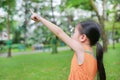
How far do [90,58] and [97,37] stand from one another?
0.20 metres

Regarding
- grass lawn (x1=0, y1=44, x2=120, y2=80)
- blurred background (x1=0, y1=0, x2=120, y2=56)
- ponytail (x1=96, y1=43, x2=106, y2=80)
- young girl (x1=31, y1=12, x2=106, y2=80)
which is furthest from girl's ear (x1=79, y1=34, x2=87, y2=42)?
blurred background (x1=0, y1=0, x2=120, y2=56)

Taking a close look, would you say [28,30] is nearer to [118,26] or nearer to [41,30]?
[41,30]

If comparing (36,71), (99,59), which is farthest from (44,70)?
(99,59)

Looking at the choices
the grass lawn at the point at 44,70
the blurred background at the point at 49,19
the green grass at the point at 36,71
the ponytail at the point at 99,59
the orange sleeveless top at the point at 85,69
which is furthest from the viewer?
the blurred background at the point at 49,19

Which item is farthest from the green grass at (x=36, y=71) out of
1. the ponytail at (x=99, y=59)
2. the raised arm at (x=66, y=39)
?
the raised arm at (x=66, y=39)

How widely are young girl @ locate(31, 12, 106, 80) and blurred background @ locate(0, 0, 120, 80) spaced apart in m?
19.2

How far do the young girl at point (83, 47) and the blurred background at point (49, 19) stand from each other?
19.2 meters

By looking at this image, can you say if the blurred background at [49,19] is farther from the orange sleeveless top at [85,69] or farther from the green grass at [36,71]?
the orange sleeveless top at [85,69]

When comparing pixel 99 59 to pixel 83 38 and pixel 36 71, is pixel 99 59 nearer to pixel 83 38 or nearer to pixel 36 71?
pixel 83 38

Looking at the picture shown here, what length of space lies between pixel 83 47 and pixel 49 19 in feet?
132

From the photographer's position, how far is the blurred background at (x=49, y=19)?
2578 cm

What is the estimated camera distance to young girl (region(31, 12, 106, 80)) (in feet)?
10.3

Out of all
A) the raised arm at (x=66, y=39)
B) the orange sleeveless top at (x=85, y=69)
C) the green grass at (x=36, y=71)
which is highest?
the raised arm at (x=66, y=39)

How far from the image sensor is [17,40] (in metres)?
57.6
